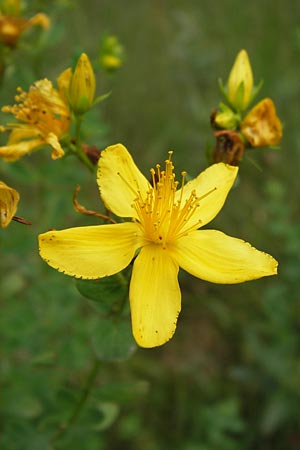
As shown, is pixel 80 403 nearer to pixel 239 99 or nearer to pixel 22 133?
pixel 22 133

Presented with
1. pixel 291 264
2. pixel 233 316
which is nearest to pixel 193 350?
pixel 233 316

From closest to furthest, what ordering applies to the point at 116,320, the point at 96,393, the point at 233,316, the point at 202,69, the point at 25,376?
the point at 116,320
the point at 96,393
the point at 25,376
the point at 233,316
the point at 202,69

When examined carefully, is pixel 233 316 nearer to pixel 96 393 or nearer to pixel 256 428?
pixel 256 428

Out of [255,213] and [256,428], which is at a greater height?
[255,213]

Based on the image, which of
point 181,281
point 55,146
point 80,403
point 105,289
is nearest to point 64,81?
point 55,146

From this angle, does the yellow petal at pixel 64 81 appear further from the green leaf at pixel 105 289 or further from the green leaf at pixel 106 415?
the green leaf at pixel 106 415

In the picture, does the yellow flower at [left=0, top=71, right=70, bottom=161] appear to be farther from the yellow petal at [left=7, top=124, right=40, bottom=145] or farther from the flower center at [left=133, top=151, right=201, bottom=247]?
the flower center at [left=133, top=151, right=201, bottom=247]

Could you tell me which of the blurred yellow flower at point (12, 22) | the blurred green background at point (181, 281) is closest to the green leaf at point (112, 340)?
the blurred green background at point (181, 281)
